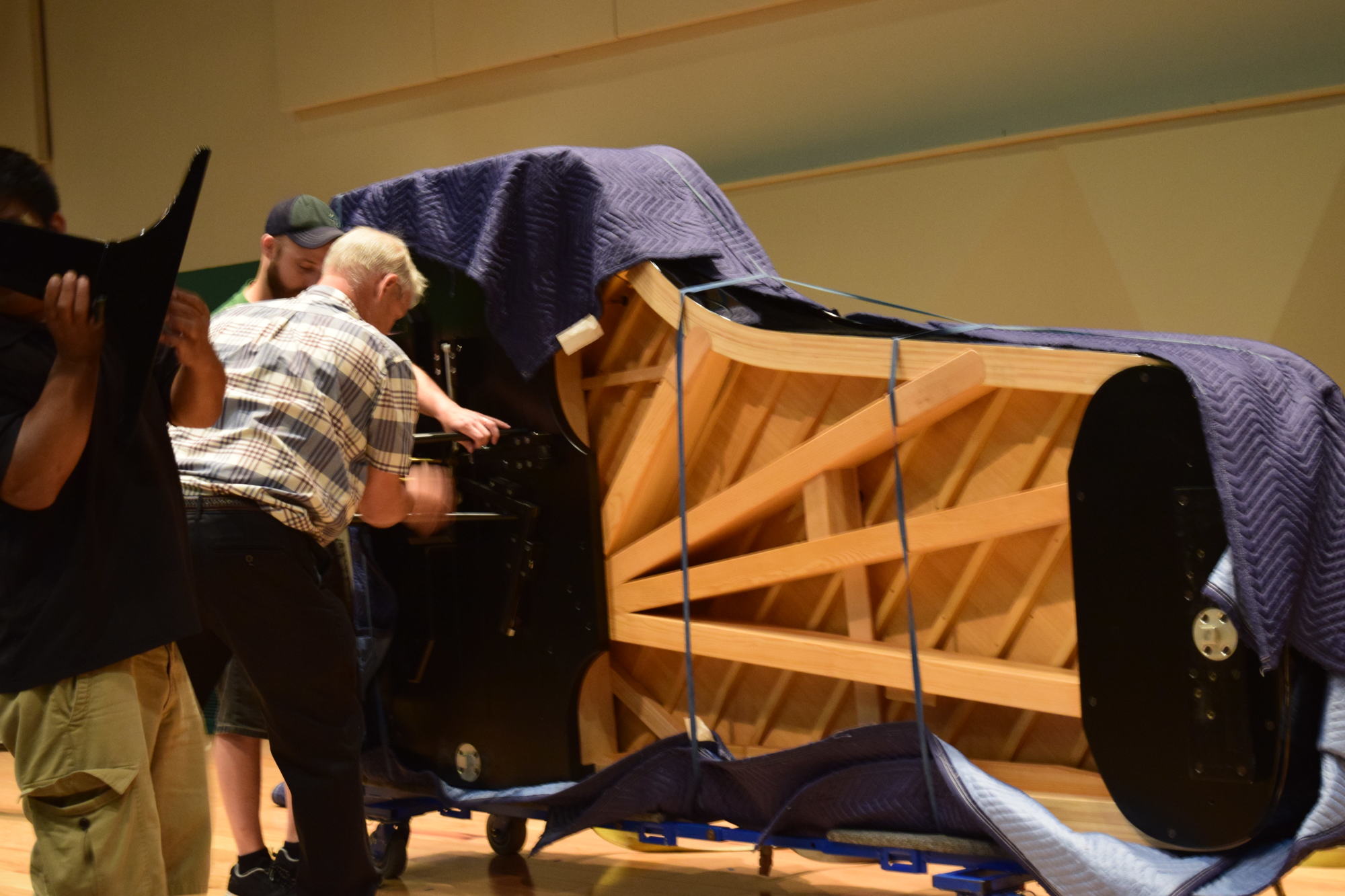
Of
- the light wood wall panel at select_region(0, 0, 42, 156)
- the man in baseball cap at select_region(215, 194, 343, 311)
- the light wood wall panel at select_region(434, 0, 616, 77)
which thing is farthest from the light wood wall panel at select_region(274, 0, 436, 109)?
the man in baseball cap at select_region(215, 194, 343, 311)

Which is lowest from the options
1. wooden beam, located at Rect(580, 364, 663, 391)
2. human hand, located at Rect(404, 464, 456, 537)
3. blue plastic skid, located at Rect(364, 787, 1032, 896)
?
blue plastic skid, located at Rect(364, 787, 1032, 896)

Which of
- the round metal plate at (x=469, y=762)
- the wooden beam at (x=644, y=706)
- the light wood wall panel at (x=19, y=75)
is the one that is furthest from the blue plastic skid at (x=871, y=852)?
the light wood wall panel at (x=19, y=75)

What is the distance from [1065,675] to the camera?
247cm

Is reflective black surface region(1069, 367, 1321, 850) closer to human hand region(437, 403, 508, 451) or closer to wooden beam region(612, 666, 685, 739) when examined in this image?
wooden beam region(612, 666, 685, 739)

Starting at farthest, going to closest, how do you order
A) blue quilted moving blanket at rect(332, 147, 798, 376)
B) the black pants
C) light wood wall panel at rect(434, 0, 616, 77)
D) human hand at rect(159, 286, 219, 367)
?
light wood wall panel at rect(434, 0, 616, 77), blue quilted moving blanket at rect(332, 147, 798, 376), the black pants, human hand at rect(159, 286, 219, 367)

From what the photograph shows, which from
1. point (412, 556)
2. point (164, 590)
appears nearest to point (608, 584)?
point (412, 556)

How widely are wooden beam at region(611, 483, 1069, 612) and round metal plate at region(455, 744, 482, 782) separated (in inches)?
23.0

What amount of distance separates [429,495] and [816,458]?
3.35 feet

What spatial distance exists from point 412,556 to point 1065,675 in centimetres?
172

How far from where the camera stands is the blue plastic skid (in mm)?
2506

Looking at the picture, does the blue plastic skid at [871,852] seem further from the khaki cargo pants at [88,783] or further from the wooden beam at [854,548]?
the khaki cargo pants at [88,783]

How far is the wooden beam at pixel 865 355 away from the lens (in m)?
2.41

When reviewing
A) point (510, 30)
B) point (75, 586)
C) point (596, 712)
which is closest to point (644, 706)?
point (596, 712)

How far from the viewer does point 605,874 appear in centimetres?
360
